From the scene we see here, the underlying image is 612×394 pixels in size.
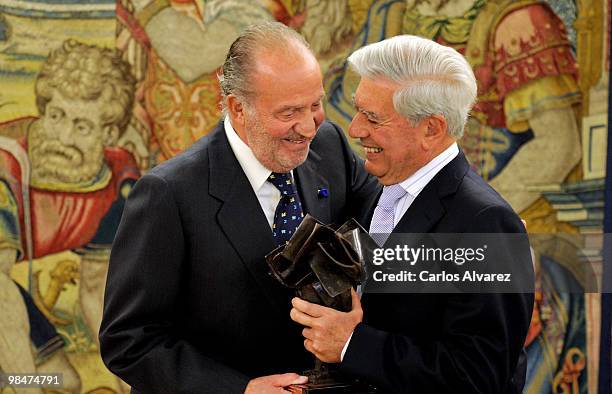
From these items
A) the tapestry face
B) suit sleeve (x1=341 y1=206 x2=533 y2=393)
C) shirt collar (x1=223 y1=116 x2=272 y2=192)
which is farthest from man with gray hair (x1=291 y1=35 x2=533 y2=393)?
the tapestry face

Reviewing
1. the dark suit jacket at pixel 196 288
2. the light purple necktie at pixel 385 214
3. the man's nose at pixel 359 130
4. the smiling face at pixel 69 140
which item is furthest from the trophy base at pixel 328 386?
the smiling face at pixel 69 140

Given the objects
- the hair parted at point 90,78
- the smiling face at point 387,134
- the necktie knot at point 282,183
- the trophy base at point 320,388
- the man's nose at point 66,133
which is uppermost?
the hair parted at point 90,78

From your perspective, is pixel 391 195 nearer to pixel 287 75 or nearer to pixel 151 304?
pixel 287 75

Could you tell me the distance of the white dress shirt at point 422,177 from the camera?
3408 millimetres

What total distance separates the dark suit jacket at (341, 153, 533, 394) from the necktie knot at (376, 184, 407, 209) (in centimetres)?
18

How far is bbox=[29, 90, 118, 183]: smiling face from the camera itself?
6074 millimetres

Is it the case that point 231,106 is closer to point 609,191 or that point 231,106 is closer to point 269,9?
point 269,9

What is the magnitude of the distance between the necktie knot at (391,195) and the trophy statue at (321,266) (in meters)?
0.33

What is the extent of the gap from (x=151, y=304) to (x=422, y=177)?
1079mm

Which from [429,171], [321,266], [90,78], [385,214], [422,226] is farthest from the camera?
[90,78]

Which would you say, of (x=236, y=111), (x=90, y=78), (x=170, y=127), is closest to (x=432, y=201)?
(x=236, y=111)

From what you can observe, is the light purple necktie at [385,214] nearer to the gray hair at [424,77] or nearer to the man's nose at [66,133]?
the gray hair at [424,77]

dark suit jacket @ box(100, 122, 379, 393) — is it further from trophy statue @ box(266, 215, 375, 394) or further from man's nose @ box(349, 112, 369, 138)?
man's nose @ box(349, 112, 369, 138)

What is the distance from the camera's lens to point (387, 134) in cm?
344
